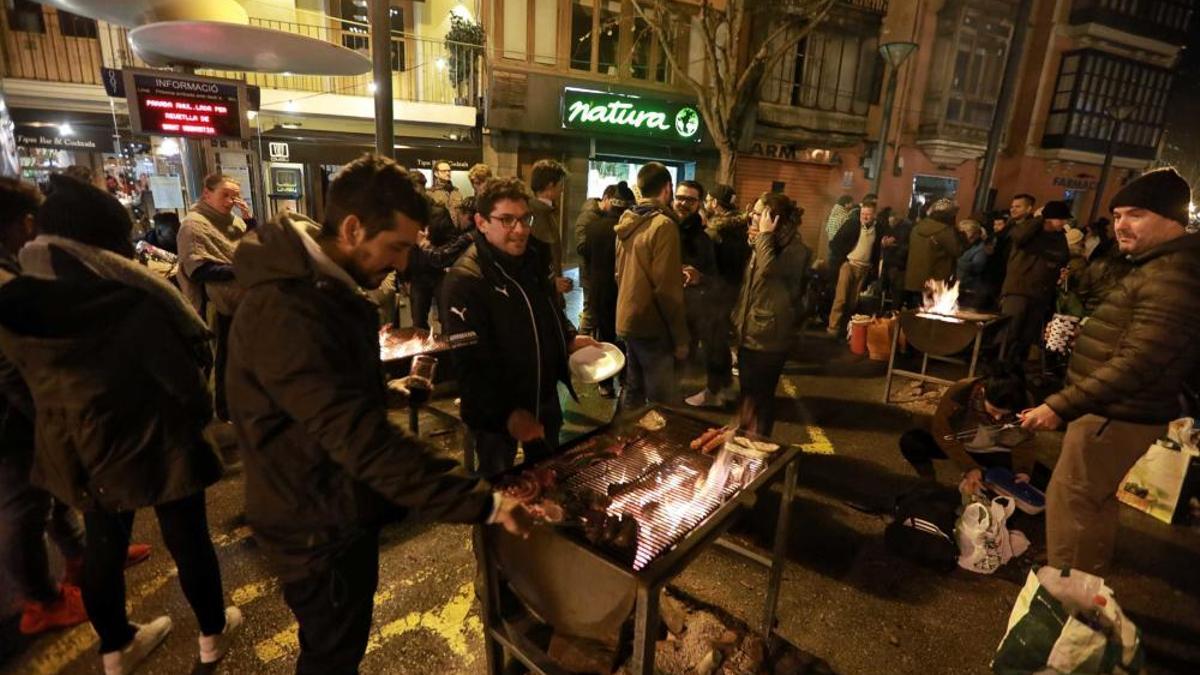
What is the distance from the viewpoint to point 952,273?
8312 millimetres

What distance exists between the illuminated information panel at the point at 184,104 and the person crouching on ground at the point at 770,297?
530 centimetres

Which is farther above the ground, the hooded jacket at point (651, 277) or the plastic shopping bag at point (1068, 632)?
the hooded jacket at point (651, 277)

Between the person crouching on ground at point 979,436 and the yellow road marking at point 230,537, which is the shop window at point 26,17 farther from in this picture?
the person crouching on ground at point 979,436

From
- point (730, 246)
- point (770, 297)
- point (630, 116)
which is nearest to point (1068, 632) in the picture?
point (770, 297)

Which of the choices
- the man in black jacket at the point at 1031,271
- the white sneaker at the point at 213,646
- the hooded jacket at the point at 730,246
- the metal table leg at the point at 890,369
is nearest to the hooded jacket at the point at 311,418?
the white sneaker at the point at 213,646

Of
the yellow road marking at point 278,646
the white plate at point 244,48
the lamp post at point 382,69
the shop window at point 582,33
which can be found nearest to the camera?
the yellow road marking at point 278,646

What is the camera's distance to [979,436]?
4227mm

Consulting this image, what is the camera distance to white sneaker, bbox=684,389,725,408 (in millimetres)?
6270

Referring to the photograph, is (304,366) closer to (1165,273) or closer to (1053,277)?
(1165,273)

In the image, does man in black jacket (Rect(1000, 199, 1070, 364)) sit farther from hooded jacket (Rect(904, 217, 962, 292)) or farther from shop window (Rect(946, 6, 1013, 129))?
shop window (Rect(946, 6, 1013, 129))

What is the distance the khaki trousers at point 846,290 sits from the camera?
368 inches

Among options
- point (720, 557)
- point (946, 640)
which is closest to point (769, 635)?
point (720, 557)

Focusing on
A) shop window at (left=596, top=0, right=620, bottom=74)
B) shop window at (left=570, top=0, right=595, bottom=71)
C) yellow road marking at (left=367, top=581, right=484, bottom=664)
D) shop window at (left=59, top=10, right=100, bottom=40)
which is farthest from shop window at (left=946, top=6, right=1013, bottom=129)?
shop window at (left=59, top=10, right=100, bottom=40)

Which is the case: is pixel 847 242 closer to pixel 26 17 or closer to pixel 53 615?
pixel 53 615
